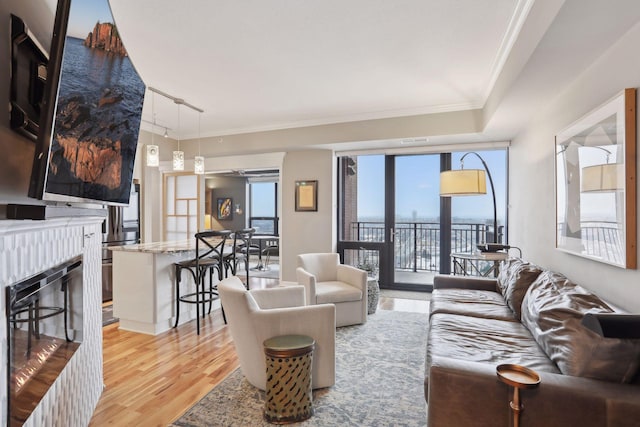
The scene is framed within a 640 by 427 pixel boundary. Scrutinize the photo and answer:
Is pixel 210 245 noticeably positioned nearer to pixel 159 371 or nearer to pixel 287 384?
pixel 159 371

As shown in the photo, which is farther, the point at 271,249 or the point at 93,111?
the point at 271,249

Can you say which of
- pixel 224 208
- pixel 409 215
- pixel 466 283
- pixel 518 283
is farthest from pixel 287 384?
pixel 224 208

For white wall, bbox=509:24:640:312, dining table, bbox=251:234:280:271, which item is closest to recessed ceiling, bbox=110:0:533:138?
white wall, bbox=509:24:640:312

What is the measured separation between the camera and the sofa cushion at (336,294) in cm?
361

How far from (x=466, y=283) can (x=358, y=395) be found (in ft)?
6.28

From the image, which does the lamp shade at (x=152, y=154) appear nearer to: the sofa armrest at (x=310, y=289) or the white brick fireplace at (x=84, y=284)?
the white brick fireplace at (x=84, y=284)

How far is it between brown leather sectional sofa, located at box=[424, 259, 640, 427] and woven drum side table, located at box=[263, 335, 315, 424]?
2.58ft

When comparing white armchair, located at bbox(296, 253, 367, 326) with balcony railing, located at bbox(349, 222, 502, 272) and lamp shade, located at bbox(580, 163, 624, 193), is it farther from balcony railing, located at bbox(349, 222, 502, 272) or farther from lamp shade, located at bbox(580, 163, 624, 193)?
lamp shade, located at bbox(580, 163, 624, 193)

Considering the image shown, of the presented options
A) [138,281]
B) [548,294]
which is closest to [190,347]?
[138,281]

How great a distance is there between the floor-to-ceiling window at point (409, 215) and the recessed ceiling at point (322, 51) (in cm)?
114

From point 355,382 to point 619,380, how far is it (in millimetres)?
1572

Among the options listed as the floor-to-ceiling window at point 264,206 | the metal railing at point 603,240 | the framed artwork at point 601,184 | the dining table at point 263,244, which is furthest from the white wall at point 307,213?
the floor-to-ceiling window at point 264,206

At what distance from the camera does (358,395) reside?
2328 mm

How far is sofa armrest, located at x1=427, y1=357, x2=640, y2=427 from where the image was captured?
131 centimetres
